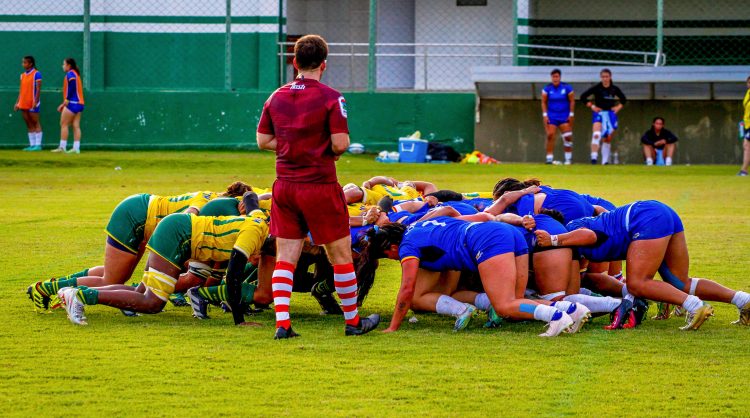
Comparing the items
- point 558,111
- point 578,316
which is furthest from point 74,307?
point 558,111

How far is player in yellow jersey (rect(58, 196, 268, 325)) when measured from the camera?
789cm

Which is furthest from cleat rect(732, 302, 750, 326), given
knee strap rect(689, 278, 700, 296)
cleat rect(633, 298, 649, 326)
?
cleat rect(633, 298, 649, 326)

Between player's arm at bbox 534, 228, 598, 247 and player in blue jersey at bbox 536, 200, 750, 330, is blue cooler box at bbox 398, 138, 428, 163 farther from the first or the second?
player's arm at bbox 534, 228, 598, 247

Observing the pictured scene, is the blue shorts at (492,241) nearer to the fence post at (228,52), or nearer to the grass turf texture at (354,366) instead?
the grass turf texture at (354,366)

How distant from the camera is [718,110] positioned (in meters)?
25.1

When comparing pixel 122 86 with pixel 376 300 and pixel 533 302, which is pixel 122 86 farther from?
pixel 533 302

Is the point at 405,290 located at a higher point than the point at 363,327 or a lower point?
higher

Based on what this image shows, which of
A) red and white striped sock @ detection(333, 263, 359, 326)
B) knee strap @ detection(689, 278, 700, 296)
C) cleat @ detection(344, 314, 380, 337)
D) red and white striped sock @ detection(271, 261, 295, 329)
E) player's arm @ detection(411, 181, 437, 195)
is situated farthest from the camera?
player's arm @ detection(411, 181, 437, 195)

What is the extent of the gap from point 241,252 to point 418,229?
3.96ft

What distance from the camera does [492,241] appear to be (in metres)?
7.64

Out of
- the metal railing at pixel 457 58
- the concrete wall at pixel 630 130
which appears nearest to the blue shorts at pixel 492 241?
the concrete wall at pixel 630 130

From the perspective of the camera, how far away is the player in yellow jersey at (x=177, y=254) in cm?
789

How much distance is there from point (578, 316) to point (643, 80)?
1777 cm

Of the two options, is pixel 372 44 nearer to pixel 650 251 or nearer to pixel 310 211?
pixel 650 251
